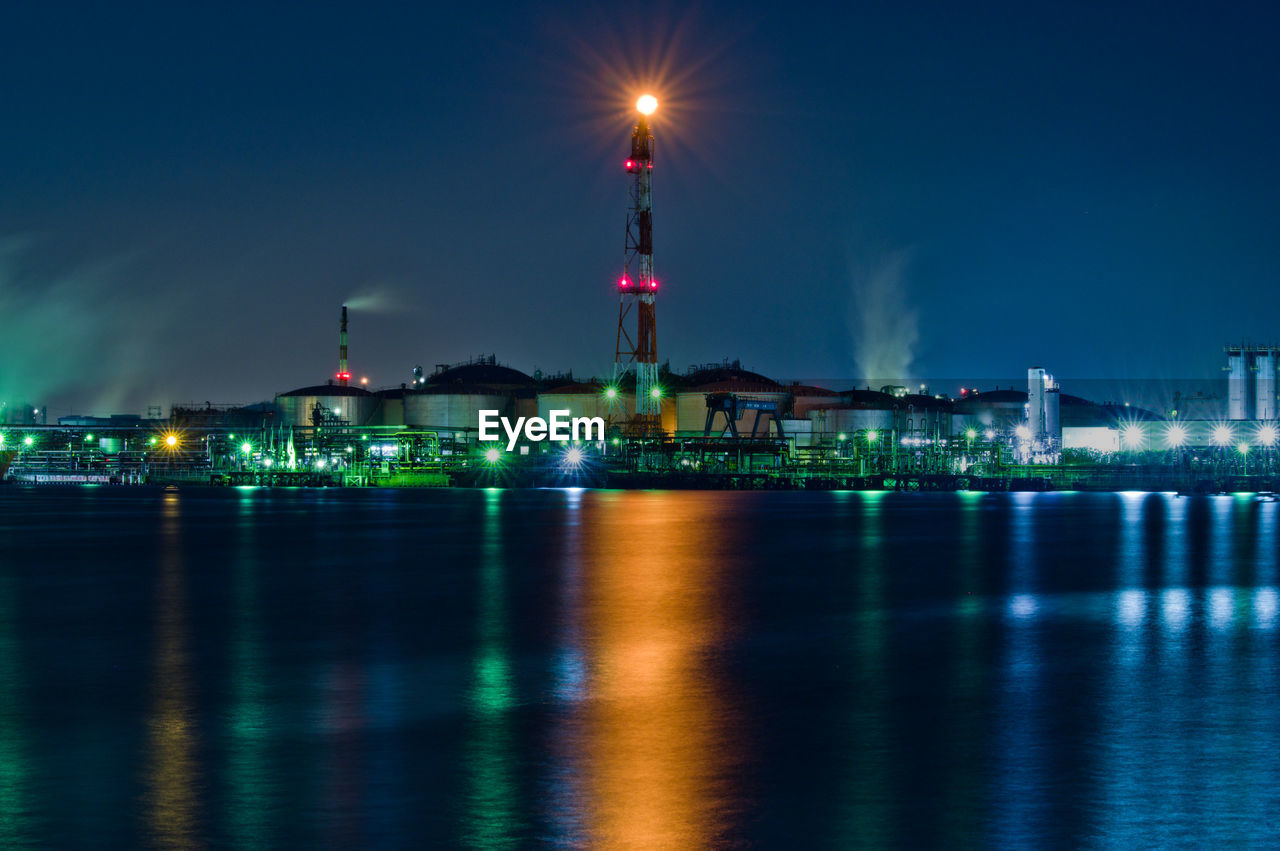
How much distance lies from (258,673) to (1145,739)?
919cm

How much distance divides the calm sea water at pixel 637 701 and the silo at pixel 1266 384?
74.3 meters

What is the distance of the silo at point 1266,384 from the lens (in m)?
97.2

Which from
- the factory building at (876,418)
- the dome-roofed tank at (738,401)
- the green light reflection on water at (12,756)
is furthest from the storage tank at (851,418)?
the green light reflection on water at (12,756)

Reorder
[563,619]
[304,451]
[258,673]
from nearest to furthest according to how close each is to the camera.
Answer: [258,673] → [563,619] → [304,451]

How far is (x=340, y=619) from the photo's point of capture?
1950cm

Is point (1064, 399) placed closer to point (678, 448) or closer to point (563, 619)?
point (678, 448)

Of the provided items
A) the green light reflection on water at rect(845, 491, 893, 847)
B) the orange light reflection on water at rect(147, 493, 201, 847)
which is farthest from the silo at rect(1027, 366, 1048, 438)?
the orange light reflection on water at rect(147, 493, 201, 847)

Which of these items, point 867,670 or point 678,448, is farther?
point 678,448

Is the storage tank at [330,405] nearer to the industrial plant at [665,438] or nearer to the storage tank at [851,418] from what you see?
the industrial plant at [665,438]

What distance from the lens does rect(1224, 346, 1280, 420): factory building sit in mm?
97375

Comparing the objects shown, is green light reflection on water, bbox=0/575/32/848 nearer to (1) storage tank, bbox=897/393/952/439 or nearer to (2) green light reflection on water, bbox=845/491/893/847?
(2) green light reflection on water, bbox=845/491/893/847

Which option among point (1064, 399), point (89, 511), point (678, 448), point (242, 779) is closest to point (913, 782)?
point (242, 779)

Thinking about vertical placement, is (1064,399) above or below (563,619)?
above

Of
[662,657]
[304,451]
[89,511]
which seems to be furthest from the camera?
[304,451]
